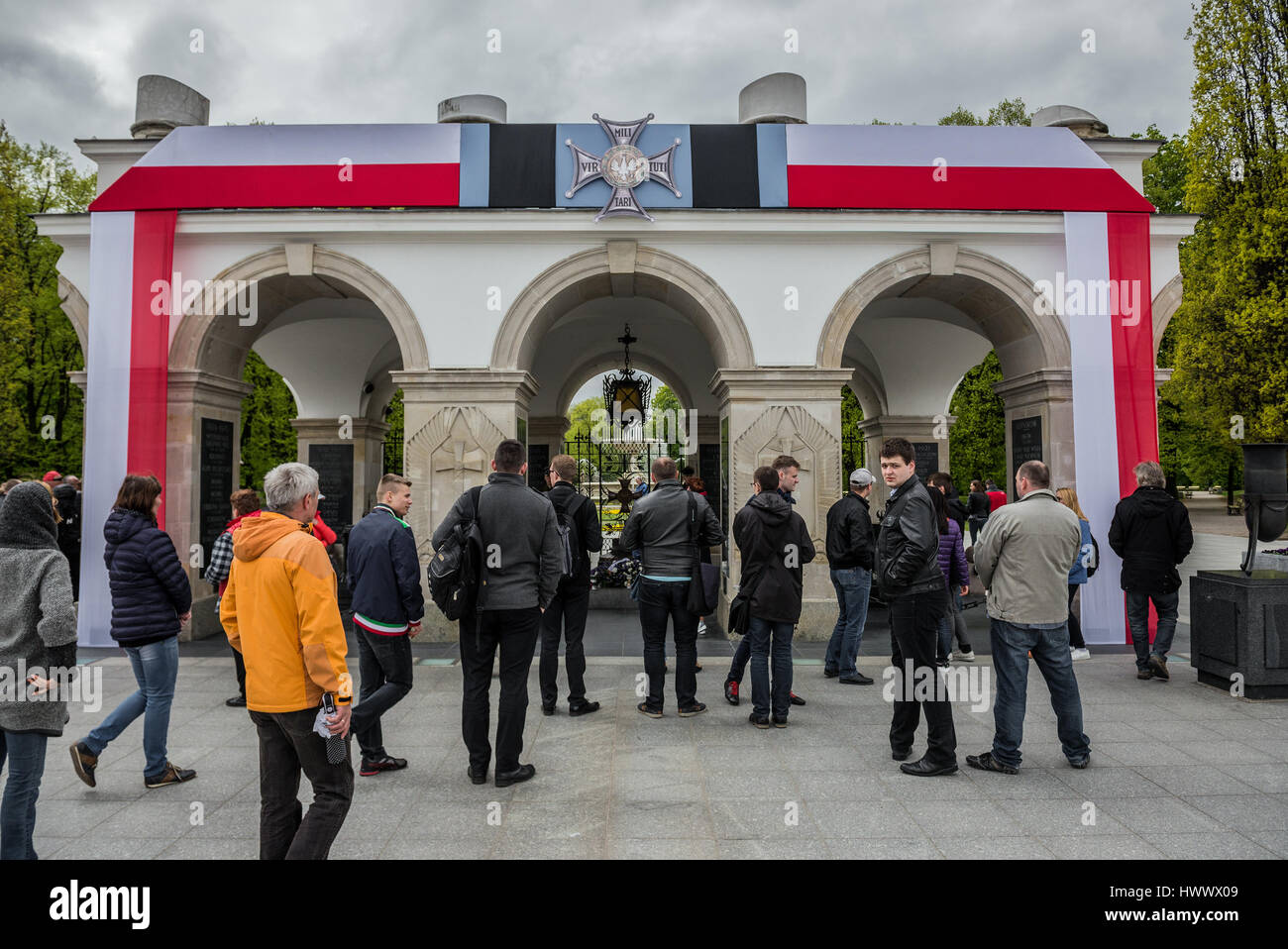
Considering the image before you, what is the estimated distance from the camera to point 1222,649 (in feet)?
19.4

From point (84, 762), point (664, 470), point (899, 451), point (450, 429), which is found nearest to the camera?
point (84, 762)

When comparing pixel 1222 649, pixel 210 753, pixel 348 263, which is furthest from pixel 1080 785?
pixel 348 263

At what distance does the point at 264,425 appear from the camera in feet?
70.8

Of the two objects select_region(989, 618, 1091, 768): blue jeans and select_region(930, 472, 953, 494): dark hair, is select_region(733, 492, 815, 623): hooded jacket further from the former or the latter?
select_region(930, 472, 953, 494): dark hair

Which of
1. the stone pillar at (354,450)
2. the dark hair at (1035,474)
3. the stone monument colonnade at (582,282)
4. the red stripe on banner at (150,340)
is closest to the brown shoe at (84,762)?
the stone monument colonnade at (582,282)

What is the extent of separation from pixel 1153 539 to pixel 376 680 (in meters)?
6.26

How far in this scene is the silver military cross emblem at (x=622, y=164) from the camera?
26.6 feet

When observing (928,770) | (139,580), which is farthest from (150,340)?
(928,770)

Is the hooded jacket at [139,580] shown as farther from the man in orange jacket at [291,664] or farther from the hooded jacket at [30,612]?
the man in orange jacket at [291,664]

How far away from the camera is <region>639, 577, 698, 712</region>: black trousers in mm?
5254

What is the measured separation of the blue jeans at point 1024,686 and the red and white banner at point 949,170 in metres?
5.50

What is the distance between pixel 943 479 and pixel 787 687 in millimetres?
2964

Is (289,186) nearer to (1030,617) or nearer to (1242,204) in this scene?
(1030,617)
